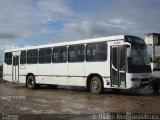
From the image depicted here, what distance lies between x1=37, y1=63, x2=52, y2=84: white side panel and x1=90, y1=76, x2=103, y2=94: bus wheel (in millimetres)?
4191

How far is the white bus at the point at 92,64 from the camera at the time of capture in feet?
57.8

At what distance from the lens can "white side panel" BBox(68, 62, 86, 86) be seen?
19.9 metres

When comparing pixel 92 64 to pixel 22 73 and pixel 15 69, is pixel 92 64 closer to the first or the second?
pixel 22 73

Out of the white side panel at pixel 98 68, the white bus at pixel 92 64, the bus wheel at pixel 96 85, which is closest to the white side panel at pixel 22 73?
the white bus at pixel 92 64

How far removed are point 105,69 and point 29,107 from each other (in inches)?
242

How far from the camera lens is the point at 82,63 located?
65.5 feet

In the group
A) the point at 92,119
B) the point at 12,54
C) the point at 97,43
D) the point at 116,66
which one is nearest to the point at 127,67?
the point at 116,66

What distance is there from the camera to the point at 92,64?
19.3m

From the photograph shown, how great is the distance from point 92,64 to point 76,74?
1.56 meters

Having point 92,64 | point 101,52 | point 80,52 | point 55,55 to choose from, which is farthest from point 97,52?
point 55,55

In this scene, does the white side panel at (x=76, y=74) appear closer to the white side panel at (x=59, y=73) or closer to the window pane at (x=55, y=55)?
the white side panel at (x=59, y=73)

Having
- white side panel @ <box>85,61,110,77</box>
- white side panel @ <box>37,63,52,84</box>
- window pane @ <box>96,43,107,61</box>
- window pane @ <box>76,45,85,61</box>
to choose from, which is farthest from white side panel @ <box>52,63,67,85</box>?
window pane @ <box>96,43,107,61</box>

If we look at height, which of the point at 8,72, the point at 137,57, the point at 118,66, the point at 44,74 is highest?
the point at 137,57

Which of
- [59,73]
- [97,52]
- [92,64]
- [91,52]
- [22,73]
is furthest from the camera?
[22,73]
